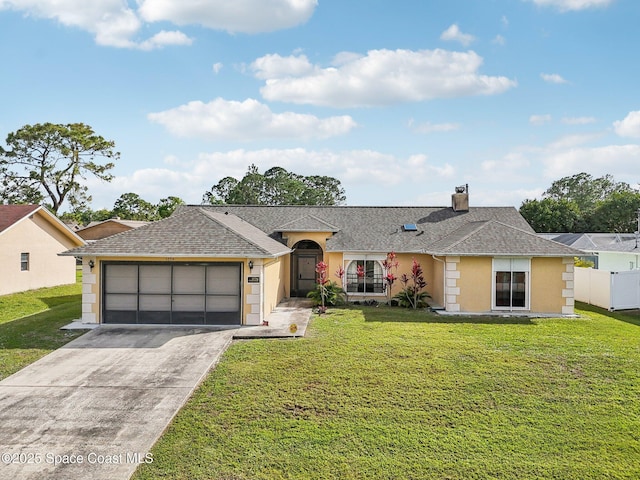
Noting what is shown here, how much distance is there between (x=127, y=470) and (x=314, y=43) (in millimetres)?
15074

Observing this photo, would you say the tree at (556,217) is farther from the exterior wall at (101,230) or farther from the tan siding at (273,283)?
the exterior wall at (101,230)

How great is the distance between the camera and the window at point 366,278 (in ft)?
61.6

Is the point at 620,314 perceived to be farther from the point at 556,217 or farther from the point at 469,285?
the point at 556,217

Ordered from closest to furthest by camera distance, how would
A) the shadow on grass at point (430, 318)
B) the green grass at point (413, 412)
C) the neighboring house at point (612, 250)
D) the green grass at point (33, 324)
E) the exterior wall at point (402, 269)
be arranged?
the green grass at point (413, 412) < the green grass at point (33, 324) < the shadow on grass at point (430, 318) < the exterior wall at point (402, 269) < the neighboring house at point (612, 250)

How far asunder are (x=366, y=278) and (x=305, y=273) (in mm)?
3455

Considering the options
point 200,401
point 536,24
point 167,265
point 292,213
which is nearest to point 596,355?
point 200,401

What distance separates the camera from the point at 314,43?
15883 mm

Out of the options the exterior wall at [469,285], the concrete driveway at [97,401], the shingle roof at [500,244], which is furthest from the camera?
the exterior wall at [469,285]

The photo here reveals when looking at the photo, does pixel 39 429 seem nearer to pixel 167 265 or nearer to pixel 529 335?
pixel 167 265

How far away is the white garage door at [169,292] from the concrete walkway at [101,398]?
90cm

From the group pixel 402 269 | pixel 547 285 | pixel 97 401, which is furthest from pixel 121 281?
pixel 547 285

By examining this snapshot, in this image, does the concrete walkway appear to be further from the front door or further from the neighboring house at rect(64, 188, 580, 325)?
the front door

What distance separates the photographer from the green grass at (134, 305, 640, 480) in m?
5.58

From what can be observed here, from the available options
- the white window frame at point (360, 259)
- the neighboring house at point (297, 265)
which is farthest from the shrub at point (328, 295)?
the neighboring house at point (297, 265)
